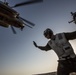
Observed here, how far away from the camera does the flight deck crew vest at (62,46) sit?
5.60m

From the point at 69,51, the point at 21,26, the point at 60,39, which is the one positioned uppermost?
the point at 21,26

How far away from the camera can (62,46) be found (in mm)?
5727

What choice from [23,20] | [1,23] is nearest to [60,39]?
[1,23]

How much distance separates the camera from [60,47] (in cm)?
577

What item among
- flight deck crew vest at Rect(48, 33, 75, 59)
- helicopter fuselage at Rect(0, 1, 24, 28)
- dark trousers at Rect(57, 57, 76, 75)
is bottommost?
dark trousers at Rect(57, 57, 76, 75)

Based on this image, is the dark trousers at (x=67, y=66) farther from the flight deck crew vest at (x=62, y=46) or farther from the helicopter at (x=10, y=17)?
the helicopter at (x=10, y=17)

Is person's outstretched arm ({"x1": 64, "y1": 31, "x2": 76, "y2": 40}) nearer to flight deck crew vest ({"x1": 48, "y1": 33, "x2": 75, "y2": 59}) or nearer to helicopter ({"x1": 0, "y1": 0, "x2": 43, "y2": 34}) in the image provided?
flight deck crew vest ({"x1": 48, "y1": 33, "x2": 75, "y2": 59})

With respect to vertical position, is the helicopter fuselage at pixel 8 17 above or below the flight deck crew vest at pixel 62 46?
above

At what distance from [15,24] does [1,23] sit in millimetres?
1808

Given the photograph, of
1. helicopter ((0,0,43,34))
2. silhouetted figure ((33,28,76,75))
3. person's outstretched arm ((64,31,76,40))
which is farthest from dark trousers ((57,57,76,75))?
helicopter ((0,0,43,34))

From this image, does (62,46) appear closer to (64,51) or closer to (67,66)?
(64,51)

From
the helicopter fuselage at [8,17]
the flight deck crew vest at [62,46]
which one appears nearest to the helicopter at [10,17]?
the helicopter fuselage at [8,17]

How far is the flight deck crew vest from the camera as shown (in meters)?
5.60

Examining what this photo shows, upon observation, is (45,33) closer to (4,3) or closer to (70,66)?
(70,66)
